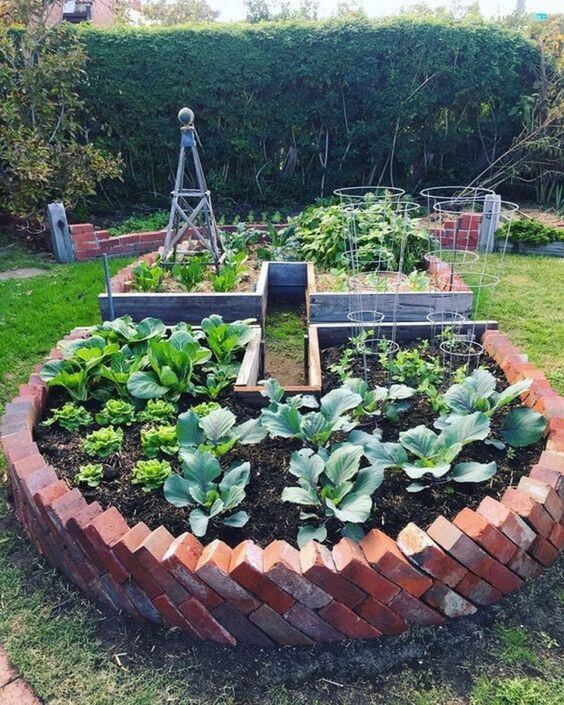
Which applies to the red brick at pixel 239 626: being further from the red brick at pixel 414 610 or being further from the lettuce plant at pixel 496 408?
the lettuce plant at pixel 496 408

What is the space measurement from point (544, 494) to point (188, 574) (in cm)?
112

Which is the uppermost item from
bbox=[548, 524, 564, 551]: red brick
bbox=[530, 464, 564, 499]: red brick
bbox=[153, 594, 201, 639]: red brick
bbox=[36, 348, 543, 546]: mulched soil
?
bbox=[530, 464, 564, 499]: red brick

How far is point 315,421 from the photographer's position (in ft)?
Result: 6.78

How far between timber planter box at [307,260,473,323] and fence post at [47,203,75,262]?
3.01m

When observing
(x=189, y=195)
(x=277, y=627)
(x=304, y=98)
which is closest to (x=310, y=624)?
(x=277, y=627)

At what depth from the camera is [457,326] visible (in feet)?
9.96

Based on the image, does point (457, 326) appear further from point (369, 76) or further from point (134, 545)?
point (369, 76)

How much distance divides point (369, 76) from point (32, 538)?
704 cm

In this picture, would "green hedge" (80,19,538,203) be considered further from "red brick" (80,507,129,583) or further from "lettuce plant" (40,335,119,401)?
"red brick" (80,507,129,583)

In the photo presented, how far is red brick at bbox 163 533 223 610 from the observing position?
1.55 m

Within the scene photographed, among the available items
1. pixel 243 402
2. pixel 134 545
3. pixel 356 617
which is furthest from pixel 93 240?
pixel 356 617

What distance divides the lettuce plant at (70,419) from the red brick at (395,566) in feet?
4.48

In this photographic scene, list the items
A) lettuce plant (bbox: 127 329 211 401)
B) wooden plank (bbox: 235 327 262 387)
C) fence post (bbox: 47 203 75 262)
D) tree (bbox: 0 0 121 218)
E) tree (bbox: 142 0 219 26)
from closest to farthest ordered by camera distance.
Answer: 1. lettuce plant (bbox: 127 329 211 401)
2. wooden plank (bbox: 235 327 262 387)
3. fence post (bbox: 47 203 75 262)
4. tree (bbox: 0 0 121 218)
5. tree (bbox: 142 0 219 26)

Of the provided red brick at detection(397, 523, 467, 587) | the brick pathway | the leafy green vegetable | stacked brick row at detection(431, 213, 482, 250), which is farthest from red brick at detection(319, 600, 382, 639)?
stacked brick row at detection(431, 213, 482, 250)
